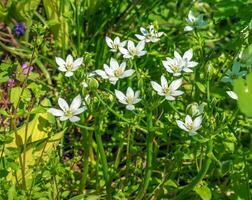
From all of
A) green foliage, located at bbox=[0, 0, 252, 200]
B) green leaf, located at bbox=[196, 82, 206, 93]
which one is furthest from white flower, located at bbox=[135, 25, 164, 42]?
green leaf, located at bbox=[196, 82, 206, 93]

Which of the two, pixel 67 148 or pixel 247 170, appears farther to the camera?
pixel 67 148

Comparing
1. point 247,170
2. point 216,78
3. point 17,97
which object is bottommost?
point 247,170

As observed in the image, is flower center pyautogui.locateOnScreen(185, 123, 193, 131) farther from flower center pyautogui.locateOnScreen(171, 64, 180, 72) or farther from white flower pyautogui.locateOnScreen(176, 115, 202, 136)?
flower center pyautogui.locateOnScreen(171, 64, 180, 72)

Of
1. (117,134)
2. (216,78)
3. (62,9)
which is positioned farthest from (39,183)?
(62,9)

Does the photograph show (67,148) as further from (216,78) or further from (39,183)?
(216,78)

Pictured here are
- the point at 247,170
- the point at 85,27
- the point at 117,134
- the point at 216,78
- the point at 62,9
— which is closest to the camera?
the point at 247,170

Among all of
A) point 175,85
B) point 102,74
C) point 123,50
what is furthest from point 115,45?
point 175,85
